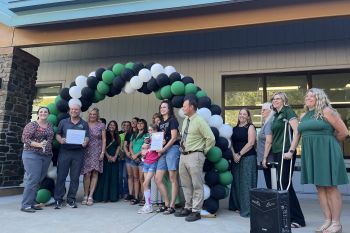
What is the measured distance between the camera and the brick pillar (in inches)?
239

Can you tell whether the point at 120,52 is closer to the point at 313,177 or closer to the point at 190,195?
the point at 190,195

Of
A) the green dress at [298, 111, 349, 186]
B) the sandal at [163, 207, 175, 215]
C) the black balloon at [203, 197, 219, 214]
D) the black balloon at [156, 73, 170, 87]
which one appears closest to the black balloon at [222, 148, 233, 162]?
the black balloon at [203, 197, 219, 214]

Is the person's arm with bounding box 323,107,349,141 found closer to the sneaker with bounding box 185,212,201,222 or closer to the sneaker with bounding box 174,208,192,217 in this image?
the sneaker with bounding box 185,212,201,222

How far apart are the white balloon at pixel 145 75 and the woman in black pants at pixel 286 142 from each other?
2.05 m

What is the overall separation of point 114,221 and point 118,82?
226 cm

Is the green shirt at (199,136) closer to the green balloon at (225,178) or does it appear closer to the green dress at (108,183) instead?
the green balloon at (225,178)

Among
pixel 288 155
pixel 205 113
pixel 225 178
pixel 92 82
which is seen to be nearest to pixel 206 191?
pixel 225 178

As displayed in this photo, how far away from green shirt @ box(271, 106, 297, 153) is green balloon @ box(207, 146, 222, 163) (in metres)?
0.77

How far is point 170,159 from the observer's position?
14.5 ft

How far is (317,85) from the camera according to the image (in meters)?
7.04

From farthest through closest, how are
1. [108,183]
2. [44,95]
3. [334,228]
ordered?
1. [44,95]
2. [108,183]
3. [334,228]

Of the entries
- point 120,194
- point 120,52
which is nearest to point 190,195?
point 120,194

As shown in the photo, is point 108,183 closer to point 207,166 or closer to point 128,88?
point 128,88

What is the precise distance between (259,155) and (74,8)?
424 cm
